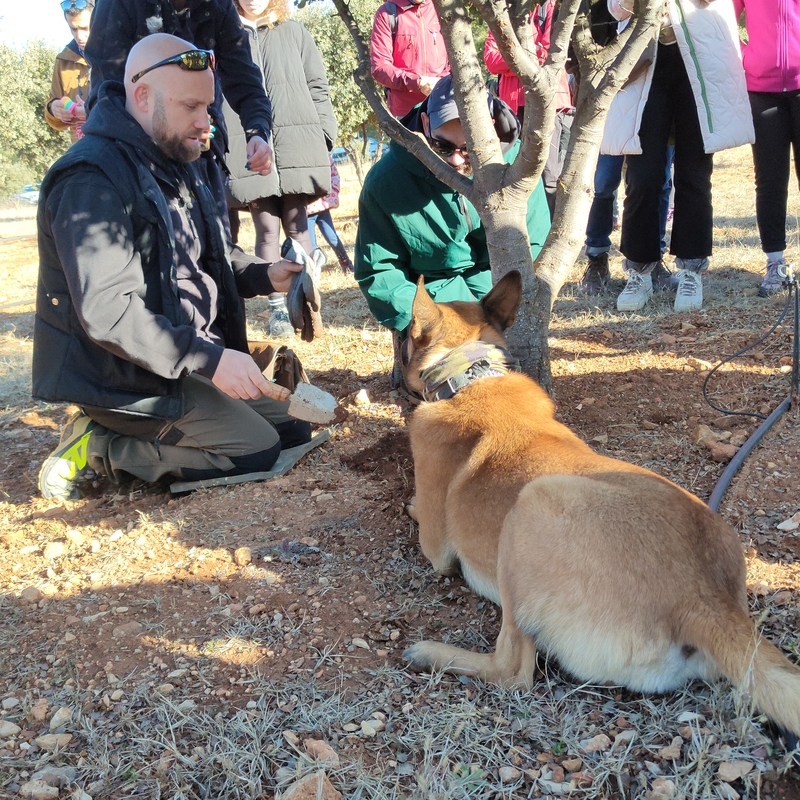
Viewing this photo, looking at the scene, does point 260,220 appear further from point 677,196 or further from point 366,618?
point 366,618

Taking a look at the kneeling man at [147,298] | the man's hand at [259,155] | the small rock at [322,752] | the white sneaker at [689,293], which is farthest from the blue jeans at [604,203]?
the small rock at [322,752]

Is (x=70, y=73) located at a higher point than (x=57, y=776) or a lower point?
higher

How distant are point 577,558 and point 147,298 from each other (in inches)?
103

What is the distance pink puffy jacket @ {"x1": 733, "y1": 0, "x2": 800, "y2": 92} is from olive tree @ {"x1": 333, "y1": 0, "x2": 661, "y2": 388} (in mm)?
2521

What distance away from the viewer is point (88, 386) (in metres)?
3.72

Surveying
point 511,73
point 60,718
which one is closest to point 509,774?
point 60,718

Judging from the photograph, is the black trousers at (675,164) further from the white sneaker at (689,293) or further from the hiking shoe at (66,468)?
the hiking shoe at (66,468)

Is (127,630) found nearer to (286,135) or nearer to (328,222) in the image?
(286,135)

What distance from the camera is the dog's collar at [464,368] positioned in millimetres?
3137

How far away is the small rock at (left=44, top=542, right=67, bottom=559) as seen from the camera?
334cm

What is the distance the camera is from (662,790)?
1.87 meters

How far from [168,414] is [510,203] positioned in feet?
7.00

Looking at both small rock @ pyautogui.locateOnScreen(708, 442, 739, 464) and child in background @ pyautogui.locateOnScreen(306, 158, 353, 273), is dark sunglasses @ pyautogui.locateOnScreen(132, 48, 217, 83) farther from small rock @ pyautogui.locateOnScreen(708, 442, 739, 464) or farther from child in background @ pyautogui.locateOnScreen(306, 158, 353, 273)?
child in background @ pyautogui.locateOnScreen(306, 158, 353, 273)

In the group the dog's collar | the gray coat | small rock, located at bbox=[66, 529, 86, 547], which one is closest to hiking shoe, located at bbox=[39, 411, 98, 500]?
small rock, located at bbox=[66, 529, 86, 547]
